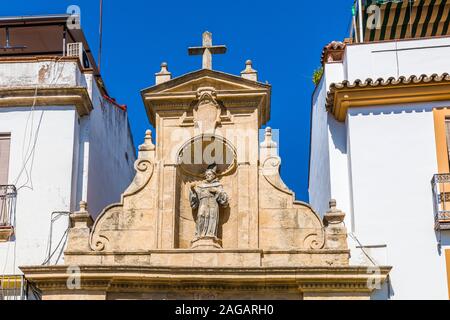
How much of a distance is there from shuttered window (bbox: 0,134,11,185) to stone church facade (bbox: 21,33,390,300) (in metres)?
1.60

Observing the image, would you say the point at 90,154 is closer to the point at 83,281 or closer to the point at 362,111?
the point at 83,281

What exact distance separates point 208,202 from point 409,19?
6.89 metres

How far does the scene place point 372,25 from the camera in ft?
59.3

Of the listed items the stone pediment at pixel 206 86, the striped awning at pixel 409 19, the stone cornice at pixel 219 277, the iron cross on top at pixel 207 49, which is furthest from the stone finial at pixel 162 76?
the striped awning at pixel 409 19

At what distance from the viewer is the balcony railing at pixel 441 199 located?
13539 millimetres

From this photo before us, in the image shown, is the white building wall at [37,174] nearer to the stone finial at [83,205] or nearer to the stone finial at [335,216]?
the stone finial at [83,205]

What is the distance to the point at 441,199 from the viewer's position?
13742mm

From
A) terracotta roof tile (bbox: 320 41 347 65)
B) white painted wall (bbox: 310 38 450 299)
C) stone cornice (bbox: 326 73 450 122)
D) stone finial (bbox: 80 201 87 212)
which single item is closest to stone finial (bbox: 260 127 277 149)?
white painted wall (bbox: 310 38 450 299)

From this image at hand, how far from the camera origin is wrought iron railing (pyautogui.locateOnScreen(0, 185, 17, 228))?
1422 centimetres

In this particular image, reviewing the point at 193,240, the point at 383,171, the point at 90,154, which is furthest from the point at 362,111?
the point at 90,154

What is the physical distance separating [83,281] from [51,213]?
1.50 meters

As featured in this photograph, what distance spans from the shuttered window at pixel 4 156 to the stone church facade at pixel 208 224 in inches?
62.8

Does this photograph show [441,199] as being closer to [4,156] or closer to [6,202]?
[6,202]

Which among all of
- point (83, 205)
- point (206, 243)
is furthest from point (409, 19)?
point (83, 205)
